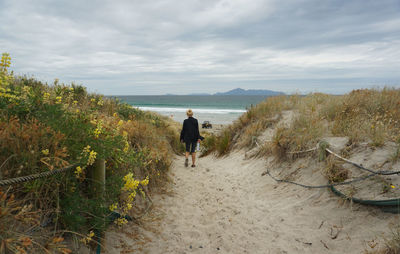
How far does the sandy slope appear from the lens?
3.38m

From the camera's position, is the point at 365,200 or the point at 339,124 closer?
the point at 365,200

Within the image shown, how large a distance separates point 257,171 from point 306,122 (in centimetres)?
183

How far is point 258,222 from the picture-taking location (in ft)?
14.2

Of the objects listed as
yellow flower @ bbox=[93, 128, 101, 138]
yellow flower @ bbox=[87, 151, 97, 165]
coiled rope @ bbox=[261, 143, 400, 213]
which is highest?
yellow flower @ bbox=[93, 128, 101, 138]

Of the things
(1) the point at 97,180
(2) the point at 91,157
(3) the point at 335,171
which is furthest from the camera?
(3) the point at 335,171

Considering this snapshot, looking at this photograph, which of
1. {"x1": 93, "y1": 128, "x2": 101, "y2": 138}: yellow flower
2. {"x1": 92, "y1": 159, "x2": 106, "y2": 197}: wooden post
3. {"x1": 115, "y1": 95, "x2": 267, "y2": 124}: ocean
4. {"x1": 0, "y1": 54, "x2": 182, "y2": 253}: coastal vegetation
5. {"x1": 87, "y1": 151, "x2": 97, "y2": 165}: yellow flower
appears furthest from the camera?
{"x1": 115, "y1": 95, "x2": 267, "y2": 124}: ocean

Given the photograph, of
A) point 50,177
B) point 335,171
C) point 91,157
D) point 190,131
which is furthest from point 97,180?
point 190,131

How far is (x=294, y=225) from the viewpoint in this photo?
13.3 feet

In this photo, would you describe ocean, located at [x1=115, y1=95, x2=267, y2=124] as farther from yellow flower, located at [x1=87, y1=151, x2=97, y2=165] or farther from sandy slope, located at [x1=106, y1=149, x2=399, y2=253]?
yellow flower, located at [x1=87, y1=151, x2=97, y2=165]

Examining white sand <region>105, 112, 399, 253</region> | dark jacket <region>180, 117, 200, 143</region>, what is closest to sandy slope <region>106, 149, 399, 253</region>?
white sand <region>105, 112, 399, 253</region>

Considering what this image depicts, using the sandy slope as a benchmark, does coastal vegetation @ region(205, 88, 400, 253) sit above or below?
above

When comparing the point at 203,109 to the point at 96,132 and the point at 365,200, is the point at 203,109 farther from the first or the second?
the point at 96,132

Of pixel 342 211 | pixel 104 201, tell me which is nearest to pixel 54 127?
pixel 104 201

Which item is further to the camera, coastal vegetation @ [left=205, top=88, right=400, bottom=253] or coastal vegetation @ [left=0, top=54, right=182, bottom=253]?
coastal vegetation @ [left=205, top=88, right=400, bottom=253]
